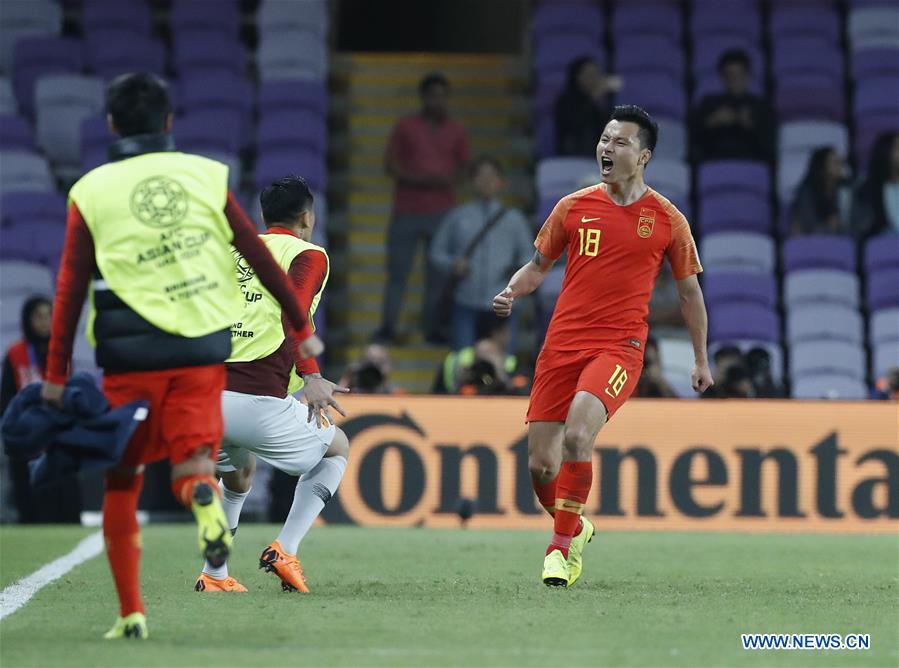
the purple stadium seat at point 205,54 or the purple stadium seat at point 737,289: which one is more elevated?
the purple stadium seat at point 205,54

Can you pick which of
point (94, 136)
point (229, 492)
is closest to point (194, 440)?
point (229, 492)

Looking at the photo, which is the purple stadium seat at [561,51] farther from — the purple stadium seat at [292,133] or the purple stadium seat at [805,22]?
the purple stadium seat at [292,133]

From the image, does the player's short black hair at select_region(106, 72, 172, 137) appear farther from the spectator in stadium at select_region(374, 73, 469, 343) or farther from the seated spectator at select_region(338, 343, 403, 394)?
the spectator in stadium at select_region(374, 73, 469, 343)

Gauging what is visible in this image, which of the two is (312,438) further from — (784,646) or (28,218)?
(28,218)

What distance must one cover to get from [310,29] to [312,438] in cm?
1134

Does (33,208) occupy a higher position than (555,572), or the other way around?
(33,208)

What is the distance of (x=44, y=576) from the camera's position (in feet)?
27.5

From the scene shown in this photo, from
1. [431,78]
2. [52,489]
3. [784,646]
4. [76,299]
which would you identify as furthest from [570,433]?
[431,78]

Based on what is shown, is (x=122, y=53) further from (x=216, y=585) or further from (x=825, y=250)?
(x=216, y=585)

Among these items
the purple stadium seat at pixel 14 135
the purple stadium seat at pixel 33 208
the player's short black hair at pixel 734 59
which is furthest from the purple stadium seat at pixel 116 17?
the player's short black hair at pixel 734 59

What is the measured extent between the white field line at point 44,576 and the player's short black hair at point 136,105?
79.2 inches

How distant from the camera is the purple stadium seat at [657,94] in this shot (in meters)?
17.8

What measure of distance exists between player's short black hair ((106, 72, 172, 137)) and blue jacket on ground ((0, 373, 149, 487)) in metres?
0.86

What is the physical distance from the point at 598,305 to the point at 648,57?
35.3 feet
